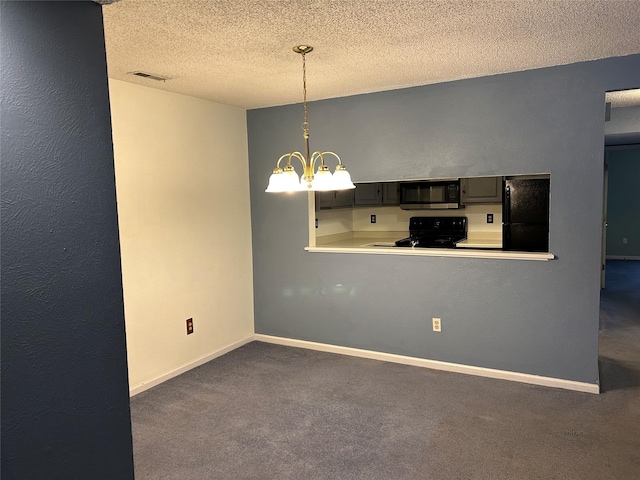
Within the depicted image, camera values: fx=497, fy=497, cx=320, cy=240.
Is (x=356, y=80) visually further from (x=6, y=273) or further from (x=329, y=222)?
(x=6, y=273)

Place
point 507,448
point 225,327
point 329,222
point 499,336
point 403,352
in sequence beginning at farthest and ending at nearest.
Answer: point 329,222
point 225,327
point 403,352
point 499,336
point 507,448

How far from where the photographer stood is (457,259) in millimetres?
3955

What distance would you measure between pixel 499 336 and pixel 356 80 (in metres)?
2.24

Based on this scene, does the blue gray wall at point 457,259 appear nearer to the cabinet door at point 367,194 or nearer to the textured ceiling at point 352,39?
the textured ceiling at point 352,39

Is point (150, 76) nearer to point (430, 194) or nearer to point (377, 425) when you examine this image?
point (377, 425)

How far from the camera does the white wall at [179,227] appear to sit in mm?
3698

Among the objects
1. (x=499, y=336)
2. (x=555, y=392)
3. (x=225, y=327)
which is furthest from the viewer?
(x=225, y=327)

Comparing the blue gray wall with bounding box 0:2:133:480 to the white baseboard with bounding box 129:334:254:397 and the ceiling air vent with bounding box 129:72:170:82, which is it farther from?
the white baseboard with bounding box 129:334:254:397

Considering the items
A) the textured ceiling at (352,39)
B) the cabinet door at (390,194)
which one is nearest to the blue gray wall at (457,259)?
the textured ceiling at (352,39)

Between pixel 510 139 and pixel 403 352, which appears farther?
pixel 403 352

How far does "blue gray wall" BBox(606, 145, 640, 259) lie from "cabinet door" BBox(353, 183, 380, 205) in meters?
5.59

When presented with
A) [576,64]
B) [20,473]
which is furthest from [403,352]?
[20,473]

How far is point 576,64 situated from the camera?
3.41 meters

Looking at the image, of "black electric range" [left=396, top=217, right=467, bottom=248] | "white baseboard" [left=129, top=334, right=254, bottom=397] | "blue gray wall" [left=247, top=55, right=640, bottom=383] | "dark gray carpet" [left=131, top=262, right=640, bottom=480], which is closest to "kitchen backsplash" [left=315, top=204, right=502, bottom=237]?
"black electric range" [left=396, top=217, right=467, bottom=248]
